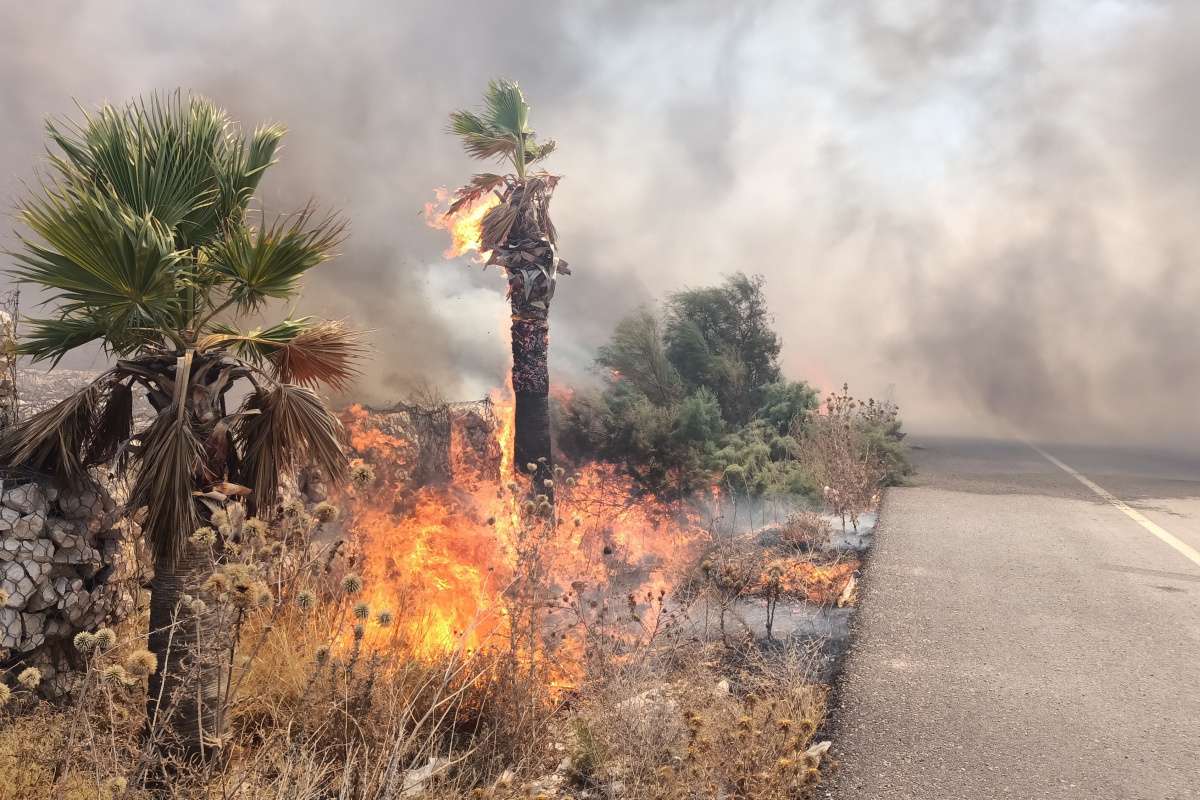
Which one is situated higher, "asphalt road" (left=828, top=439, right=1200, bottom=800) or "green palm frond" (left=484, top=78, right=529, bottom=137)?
"green palm frond" (left=484, top=78, right=529, bottom=137)

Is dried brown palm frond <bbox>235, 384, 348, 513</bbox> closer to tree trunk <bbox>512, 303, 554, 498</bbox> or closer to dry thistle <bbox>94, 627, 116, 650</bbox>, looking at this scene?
dry thistle <bbox>94, 627, 116, 650</bbox>

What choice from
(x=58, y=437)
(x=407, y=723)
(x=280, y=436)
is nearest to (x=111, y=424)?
(x=58, y=437)

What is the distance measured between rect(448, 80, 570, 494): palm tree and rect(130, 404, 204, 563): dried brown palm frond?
7699 mm

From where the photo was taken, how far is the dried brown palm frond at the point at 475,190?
12859 millimetres

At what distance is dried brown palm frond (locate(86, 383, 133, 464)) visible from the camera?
5.17 meters

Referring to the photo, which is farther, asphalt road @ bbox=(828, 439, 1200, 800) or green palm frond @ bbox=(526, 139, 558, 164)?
green palm frond @ bbox=(526, 139, 558, 164)

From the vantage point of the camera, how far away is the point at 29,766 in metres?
4.08

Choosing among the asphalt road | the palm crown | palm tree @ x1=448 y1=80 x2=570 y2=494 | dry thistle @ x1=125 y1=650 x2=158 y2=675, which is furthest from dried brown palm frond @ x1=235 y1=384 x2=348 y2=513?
palm tree @ x1=448 y1=80 x2=570 y2=494

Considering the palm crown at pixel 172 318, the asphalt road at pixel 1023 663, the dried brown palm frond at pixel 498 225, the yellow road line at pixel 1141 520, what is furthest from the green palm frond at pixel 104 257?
the yellow road line at pixel 1141 520

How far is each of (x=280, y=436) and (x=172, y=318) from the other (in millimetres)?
981

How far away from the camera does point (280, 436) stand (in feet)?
17.2

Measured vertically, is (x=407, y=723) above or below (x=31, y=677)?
below

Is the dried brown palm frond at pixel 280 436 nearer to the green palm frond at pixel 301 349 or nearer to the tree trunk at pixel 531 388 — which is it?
the green palm frond at pixel 301 349

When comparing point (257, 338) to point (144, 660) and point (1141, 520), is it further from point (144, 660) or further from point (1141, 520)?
point (1141, 520)
